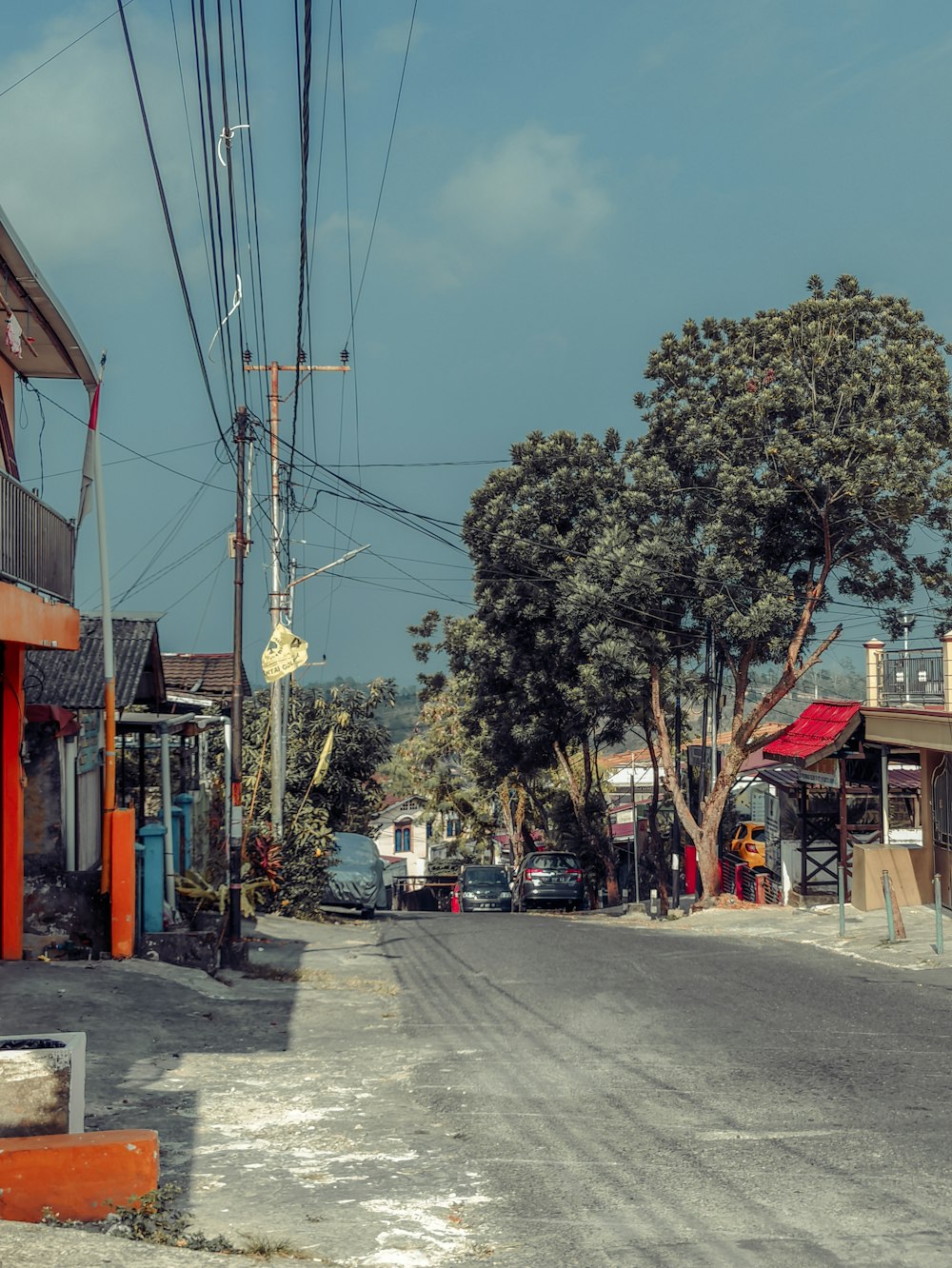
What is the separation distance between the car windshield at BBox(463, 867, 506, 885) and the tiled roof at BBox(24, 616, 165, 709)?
18.6 meters

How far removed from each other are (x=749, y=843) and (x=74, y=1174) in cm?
4422

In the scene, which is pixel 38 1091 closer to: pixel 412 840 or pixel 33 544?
pixel 33 544

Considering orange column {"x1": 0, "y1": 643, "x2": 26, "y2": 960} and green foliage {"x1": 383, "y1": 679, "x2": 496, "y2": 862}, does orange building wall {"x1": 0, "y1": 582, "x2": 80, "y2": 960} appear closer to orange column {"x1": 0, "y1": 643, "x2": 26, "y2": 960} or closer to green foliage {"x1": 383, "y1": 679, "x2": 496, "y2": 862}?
orange column {"x1": 0, "y1": 643, "x2": 26, "y2": 960}

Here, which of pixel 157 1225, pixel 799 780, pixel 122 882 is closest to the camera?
pixel 157 1225

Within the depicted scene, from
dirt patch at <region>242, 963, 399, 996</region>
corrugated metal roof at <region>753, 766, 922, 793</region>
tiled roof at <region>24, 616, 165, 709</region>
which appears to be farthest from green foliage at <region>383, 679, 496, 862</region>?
dirt patch at <region>242, 963, 399, 996</region>

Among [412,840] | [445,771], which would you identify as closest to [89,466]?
[445,771]

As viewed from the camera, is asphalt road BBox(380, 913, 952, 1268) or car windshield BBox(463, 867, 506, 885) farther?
car windshield BBox(463, 867, 506, 885)

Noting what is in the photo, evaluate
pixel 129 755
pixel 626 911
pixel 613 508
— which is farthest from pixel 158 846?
pixel 626 911

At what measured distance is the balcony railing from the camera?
14211 mm

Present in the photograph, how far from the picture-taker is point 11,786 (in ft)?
53.7

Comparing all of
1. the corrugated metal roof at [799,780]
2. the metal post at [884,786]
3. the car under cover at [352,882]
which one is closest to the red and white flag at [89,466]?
the car under cover at [352,882]

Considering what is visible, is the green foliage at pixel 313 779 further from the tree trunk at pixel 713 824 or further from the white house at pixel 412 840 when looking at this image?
the white house at pixel 412 840

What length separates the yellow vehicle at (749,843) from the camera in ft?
156

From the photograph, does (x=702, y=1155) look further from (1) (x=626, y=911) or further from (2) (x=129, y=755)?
(1) (x=626, y=911)
